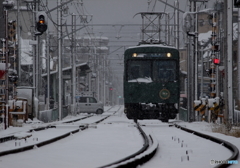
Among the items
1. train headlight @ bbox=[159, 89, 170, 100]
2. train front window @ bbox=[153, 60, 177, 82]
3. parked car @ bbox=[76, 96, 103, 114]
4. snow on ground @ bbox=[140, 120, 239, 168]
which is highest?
train front window @ bbox=[153, 60, 177, 82]

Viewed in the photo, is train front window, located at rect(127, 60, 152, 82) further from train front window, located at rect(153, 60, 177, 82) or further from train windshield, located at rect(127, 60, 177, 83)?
train front window, located at rect(153, 60, 177, 82)

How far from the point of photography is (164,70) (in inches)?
866

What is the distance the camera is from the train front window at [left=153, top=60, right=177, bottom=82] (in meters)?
21.9

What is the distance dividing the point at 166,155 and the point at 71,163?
7.03 feet

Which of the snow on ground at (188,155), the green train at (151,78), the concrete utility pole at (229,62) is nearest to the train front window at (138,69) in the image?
the green train at (151,78)

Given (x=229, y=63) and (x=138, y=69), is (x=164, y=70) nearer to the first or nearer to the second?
(x=138, y=69)

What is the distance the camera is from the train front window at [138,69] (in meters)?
21.9

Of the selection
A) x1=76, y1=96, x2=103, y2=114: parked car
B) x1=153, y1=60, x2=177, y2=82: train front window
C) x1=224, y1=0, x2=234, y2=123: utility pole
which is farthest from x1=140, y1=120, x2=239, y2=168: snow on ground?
x1=76, y1=96, x2=103, y2=114: parked car

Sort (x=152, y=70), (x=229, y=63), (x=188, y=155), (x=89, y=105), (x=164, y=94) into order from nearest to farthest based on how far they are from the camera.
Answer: (x=188, y=155) < (x=229, y=63) < (x=152, y=70) < (x=164, y=94) < (x=89, y=105)

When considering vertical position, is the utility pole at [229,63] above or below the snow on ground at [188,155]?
above

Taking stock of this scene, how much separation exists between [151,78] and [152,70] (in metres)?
0.38

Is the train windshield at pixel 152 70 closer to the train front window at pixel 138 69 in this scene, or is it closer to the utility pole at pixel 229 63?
the train front window at pixel 138 69

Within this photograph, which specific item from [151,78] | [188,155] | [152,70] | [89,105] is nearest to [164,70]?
[152,70]

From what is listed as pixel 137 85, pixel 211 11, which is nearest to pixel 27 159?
pixel 137 85
